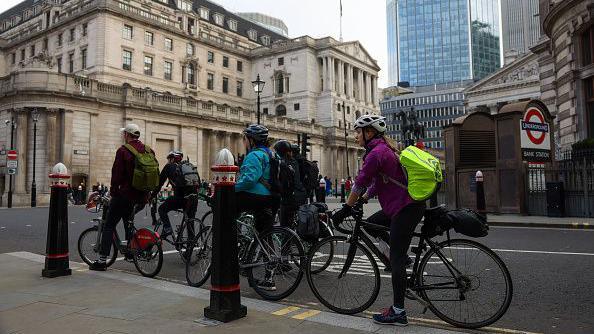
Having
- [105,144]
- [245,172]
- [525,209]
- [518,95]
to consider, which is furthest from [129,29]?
[245,172]

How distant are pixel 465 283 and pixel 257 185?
2785 mm

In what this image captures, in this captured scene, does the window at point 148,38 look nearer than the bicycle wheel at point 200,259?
No

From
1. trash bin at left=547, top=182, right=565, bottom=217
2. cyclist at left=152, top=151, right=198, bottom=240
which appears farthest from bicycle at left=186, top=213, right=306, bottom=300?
trash bin at left=547, top=182, right=565, bottom=217

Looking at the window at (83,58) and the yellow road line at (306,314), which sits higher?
the window at (83,58)

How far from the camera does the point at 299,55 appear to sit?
244ft

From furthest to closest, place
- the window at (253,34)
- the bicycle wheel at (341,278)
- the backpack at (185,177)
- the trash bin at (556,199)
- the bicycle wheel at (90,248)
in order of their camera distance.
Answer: the window at (253,34) → the trash bin at (556,199) → the backpack at (185,177) → the bicycle wheel at (90,248) → the bicycle wheel at (341,278)

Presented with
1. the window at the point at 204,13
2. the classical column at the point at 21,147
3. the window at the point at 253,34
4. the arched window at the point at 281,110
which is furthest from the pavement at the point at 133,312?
the window at the point at 253,34

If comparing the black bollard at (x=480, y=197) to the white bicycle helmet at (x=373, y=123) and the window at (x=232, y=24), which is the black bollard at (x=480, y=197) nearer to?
the white bicycle helmet at (x=373, y=123)

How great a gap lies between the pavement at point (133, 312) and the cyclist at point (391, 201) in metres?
0.28

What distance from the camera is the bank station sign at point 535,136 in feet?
58.0

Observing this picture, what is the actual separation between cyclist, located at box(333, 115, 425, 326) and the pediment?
56243mm

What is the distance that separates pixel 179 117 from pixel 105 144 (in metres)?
7.61

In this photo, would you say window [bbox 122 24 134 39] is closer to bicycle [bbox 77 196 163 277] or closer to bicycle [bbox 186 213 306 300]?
bicycle [bbox 77 196 163 277]

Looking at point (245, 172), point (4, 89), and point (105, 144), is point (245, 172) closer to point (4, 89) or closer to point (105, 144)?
point (105, 144)
